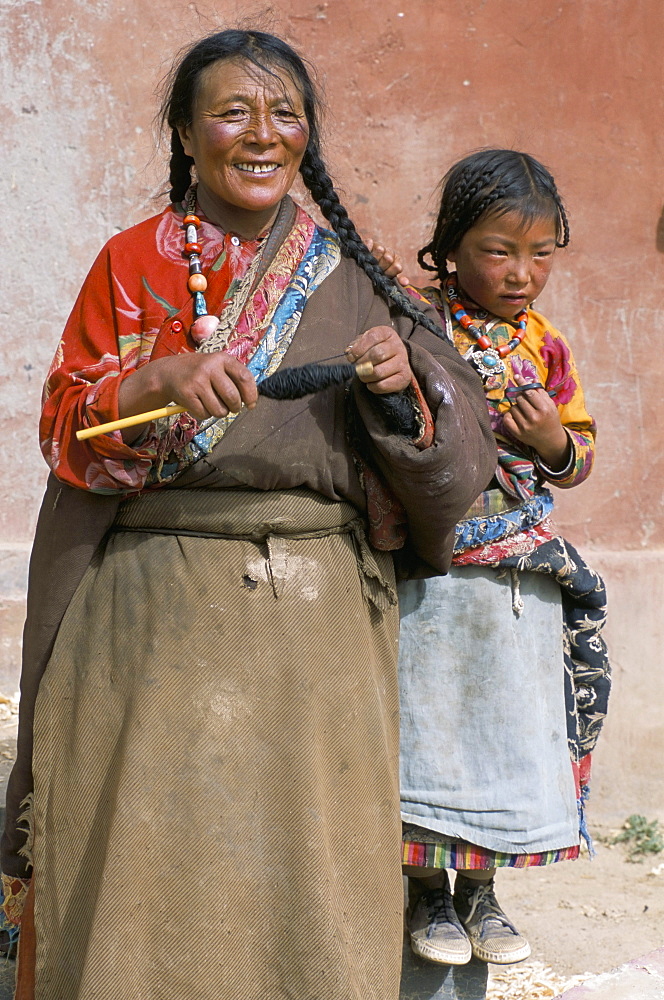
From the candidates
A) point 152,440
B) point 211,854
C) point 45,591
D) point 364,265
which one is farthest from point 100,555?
point 364,265

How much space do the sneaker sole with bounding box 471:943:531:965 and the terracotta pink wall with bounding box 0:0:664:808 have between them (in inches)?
85.3

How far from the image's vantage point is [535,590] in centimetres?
245

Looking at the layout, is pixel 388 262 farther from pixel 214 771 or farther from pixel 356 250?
pixel 214 771

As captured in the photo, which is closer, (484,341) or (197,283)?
(197,283)

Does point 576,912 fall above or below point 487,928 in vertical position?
below

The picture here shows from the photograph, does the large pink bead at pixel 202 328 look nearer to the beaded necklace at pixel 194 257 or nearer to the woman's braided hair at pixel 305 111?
the beaded necklace at pixel 194 257

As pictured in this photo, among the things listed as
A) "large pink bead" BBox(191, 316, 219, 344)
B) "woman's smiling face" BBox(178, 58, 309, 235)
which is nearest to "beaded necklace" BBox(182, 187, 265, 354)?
"large pink bead" BBox(191, 316, 219, 344)

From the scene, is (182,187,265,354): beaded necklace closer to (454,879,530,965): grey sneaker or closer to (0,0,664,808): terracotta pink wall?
(454,879,530,965): grey sneaker

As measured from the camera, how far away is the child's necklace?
236 cm

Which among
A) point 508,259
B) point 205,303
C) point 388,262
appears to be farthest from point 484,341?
point 205,303

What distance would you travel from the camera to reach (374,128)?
399 centimetres

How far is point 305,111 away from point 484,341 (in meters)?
0.64

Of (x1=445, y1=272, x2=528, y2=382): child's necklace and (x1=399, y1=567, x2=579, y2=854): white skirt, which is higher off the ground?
(x1=445, y1=272, x2=528, y2=382): child's necklace

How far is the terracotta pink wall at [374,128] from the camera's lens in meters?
3.85
